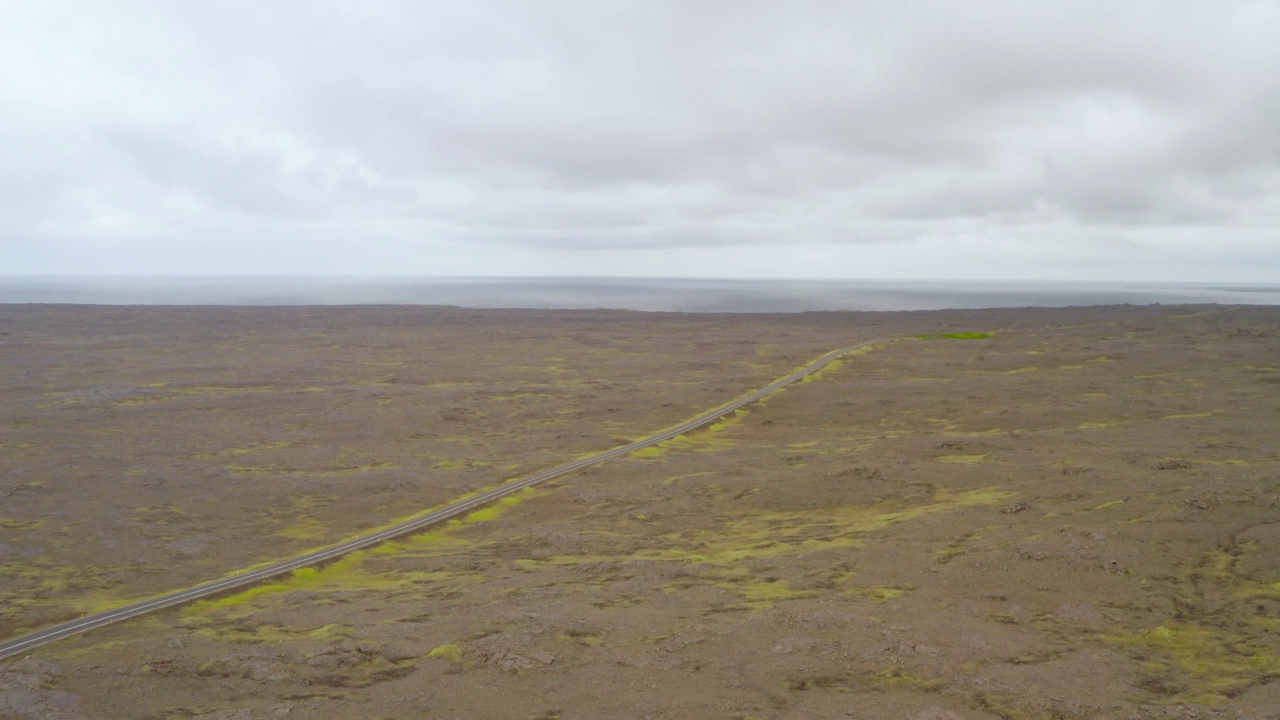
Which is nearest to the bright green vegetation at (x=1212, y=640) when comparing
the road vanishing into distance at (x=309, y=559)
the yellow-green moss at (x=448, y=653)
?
the yellow-green moss at (x=448, y=653)

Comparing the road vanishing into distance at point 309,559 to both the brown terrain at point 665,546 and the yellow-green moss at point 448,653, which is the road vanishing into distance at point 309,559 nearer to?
the brown terrain at point 665,546

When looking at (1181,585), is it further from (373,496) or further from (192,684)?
(373,496)

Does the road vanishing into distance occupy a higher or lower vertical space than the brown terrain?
lower

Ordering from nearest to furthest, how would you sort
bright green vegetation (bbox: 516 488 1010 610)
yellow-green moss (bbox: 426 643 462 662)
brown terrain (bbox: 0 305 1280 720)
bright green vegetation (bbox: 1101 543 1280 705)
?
bright green vegetation (bbox: 1101 543 1280 705), brown terrain (bbox: 0 305 1280 720), yellow-green moss (bbox: 426 643 462 662), bright green vegetation (bbox: 516 488 1010 610)

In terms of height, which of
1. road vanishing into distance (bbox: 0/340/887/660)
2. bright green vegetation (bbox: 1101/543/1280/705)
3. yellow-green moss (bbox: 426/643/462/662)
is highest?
bright green vegetation (bbox: 1101/543/1280/705)

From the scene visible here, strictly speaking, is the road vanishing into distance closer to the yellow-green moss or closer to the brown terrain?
the brown terrain

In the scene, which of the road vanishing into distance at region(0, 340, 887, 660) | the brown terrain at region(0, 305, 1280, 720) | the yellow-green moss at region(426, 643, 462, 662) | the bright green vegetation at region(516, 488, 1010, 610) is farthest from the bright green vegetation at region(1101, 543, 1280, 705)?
the road vanishing into distance at region(0, 340, 887, 660)
